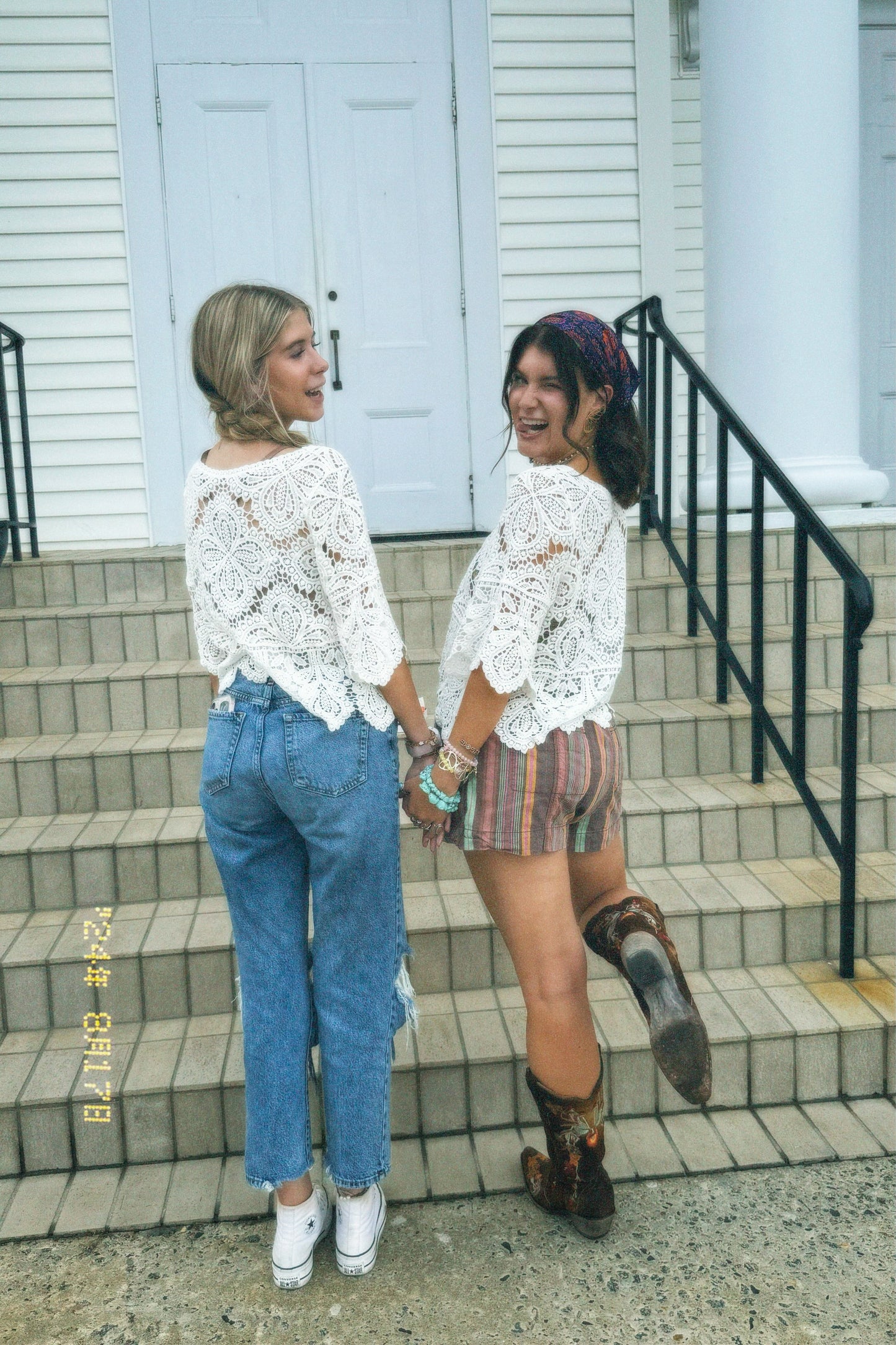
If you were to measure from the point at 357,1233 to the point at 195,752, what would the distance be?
56.6 inches

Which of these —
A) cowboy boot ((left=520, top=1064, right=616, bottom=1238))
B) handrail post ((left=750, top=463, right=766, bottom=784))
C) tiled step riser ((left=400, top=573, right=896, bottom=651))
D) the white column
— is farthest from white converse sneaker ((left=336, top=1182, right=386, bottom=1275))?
the white column

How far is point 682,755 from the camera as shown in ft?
9.82

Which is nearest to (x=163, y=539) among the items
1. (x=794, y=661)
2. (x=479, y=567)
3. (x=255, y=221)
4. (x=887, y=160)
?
(x=255, y=221)

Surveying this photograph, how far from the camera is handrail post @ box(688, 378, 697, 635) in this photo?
10.8 feet

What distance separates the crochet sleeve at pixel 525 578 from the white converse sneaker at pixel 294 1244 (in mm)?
970

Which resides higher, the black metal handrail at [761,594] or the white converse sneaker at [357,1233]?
the black metal handrail at [761,594]

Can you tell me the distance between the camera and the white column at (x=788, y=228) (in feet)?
12.8

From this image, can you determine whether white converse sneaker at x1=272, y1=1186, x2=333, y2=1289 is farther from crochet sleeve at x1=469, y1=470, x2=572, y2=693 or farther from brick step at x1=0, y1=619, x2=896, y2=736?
brick step at x1=0, y1=619, x2=896, y2=736

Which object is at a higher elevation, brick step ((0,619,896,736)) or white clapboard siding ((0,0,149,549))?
white clapboard siding ((0,0,149,549))

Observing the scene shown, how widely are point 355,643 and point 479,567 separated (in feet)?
0.87

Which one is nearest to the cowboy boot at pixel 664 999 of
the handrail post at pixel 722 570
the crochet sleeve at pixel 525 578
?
the crochet sleeve at pixel 525 578

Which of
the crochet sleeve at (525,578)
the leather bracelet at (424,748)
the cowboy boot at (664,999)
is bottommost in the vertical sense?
the cowboy boot at (664,999)

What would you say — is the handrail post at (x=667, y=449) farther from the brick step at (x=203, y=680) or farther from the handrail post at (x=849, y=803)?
the handrail post at (x=849, y=803)

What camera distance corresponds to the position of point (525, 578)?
1544mm
